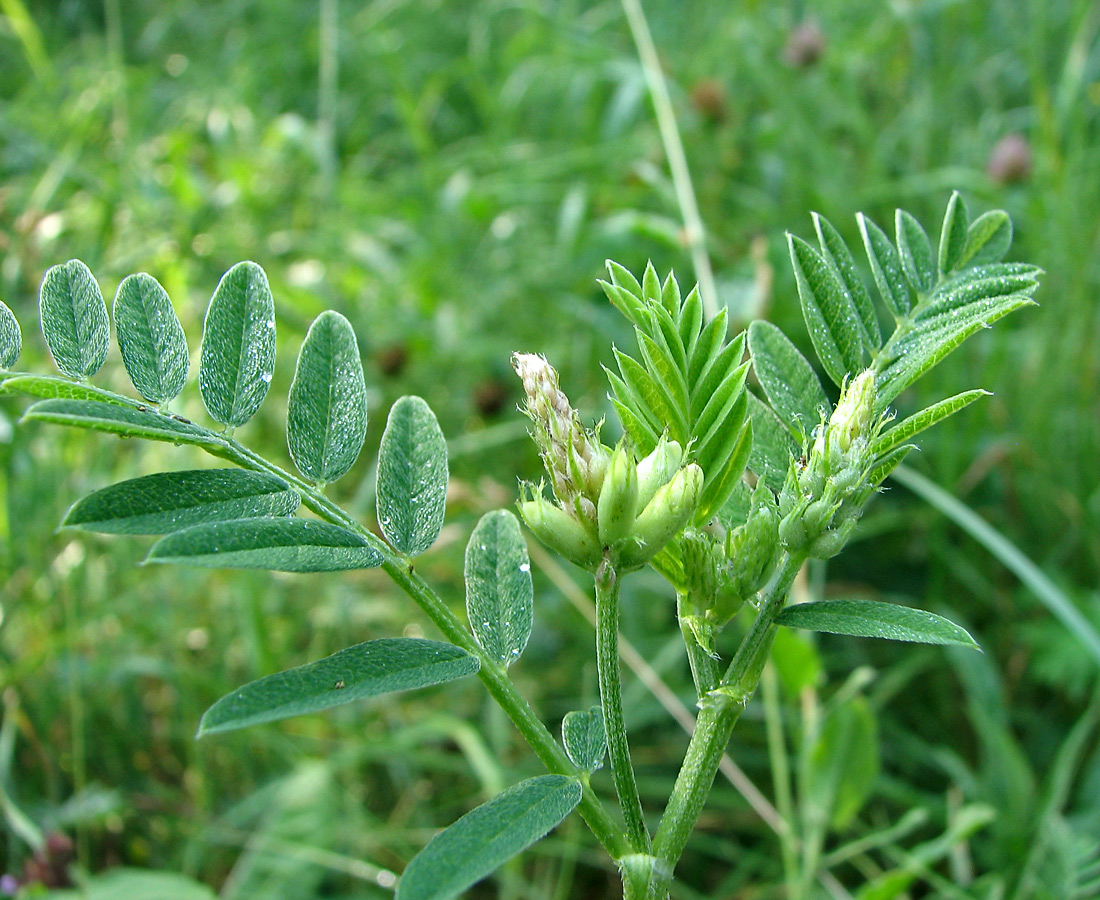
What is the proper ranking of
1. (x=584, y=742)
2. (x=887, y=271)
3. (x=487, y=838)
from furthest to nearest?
(x=887, y=271), (x=584, y=742), (x=487, y=838)

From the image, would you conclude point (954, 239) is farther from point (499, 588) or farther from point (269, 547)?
point (269, 547)

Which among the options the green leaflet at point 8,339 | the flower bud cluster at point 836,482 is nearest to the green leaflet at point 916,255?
the flower bud cluster at point 836,482

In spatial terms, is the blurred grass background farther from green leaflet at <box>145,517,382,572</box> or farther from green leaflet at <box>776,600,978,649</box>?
green leaflet at <box>145,517,382,572</box>

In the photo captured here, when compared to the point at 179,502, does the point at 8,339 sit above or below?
above

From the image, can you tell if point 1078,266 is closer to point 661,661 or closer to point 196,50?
point 661,661

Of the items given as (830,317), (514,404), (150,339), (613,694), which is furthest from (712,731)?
(514,404)

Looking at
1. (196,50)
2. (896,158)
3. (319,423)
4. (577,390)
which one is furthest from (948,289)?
(196,50)

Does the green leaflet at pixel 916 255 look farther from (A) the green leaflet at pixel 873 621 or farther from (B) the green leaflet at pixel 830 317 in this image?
(A) the green leaflet at pixel 873 621
